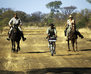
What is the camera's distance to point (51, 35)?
49.5ft

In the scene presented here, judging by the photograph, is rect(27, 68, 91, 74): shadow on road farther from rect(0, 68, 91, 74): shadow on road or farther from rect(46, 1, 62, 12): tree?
rect(46, 1, 62, 12): tree

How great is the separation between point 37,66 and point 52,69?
106cm

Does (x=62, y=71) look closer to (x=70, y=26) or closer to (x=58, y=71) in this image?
(x=58, y=71)

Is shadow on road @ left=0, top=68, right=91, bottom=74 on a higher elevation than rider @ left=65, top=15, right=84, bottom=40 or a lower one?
lower

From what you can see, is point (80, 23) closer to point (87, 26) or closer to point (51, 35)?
point (87, 26)

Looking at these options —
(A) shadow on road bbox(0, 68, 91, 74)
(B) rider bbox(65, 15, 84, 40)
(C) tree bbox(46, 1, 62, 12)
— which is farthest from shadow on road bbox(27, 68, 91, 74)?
(C) tree bbox(46, 1, 62, 12)

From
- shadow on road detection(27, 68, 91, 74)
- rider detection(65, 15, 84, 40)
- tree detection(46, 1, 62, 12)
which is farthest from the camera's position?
tree detection(46, 1, 62, 12)

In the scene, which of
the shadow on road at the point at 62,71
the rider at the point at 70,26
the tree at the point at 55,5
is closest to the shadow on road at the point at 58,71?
the shadow on road at the point at 62,71

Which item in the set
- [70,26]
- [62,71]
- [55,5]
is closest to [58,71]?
[62,71]

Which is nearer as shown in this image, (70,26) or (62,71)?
(62,71)

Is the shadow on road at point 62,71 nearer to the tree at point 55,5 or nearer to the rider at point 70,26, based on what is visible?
the rider at point 70,26

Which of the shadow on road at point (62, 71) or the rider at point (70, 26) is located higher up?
the rider at point (70, 26)

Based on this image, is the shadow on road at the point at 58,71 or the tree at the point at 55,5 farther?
the tree at the point at 55,5

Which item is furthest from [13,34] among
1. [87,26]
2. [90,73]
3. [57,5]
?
[57,5]
